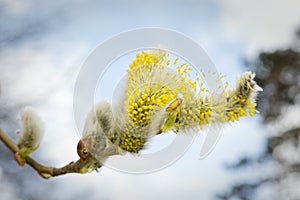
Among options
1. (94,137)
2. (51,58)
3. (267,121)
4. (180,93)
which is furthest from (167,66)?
(267,121)

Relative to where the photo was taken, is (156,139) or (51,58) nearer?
(156,139)

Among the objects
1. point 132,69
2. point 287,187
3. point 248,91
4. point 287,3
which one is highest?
point 287,3

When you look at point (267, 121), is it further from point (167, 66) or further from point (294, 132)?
point (167, 66)

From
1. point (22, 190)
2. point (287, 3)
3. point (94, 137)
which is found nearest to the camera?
point (94, 137)

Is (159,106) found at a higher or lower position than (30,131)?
higher

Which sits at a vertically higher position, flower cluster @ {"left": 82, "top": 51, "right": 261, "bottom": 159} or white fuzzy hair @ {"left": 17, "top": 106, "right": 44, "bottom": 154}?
flower cluster @ {"left": 82, "top": 51, "right": 261, "bottom": 159}

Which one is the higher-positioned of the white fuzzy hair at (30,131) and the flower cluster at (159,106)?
the flower cluster at (159,106)

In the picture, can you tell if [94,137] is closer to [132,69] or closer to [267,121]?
[132,69]

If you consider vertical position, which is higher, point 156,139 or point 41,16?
point 41,16

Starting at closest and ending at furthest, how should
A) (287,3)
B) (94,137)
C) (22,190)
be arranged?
(94,137) < (22,190) < (287,3)
